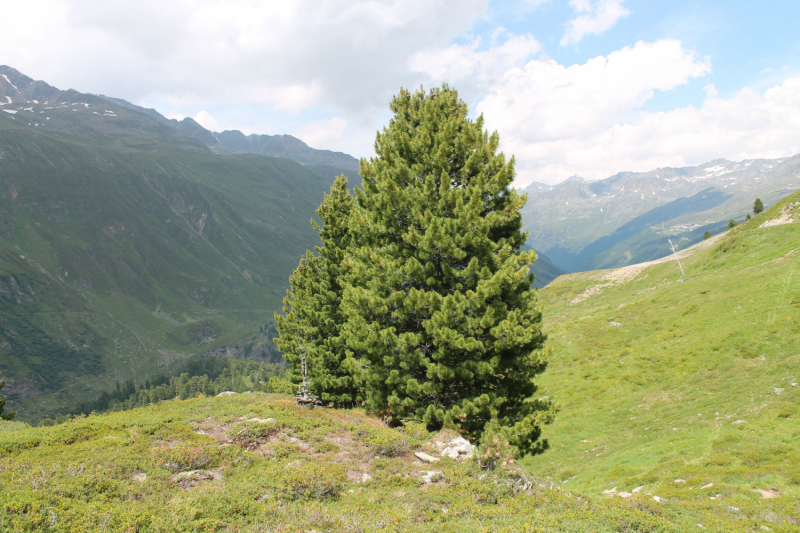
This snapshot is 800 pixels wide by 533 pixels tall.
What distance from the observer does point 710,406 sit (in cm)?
2417

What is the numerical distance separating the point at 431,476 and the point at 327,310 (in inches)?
675

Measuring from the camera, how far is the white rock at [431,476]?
1155 cm

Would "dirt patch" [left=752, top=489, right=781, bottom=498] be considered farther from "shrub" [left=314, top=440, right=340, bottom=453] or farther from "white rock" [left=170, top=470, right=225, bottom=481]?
"white rock" [left=170, top=470, right=225, bottom=481]

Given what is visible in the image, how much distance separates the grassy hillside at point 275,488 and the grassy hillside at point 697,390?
5397mm

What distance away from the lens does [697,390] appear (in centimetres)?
2673

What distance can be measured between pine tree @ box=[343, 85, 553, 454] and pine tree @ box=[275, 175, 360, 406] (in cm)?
872

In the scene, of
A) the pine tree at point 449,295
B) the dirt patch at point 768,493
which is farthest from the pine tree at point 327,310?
the dirt patch at point 768,493

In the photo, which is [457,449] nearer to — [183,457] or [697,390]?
[183,457]

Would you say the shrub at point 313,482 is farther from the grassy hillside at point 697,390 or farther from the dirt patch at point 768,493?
the dirt patch at point 768,493

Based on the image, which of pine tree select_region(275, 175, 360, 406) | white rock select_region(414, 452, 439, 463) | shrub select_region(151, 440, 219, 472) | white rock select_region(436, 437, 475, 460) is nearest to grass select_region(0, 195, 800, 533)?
shrub select_region(151, 440, 219, 472)

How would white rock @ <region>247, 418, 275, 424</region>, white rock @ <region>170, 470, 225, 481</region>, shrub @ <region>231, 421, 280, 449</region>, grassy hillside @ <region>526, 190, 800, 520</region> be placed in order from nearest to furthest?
white rock @ <region>170, 470, 225, 481</region>, shrub @ <region>231, 421, 280, 449</region>, white rock @ <region>247, 418, 275, 424</region>, grassy hillside @ <region>526, 190, 800, 520</region>

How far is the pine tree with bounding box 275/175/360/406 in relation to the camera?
25.8 m

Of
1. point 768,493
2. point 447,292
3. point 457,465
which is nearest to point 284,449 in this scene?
point 457,465

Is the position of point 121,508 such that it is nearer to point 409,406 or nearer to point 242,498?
point 242,498
